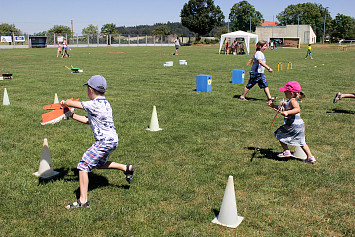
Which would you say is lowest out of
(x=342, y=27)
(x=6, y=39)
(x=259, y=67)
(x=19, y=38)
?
(x=259, y=67)

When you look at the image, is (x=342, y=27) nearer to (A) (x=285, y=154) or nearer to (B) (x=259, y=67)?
(B) (x=259, y=67)

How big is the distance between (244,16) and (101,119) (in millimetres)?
140494

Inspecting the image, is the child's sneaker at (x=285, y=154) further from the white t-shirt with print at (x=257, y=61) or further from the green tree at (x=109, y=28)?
the green tree at (x=109, y=28)

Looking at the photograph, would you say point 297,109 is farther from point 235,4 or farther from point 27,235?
point 235,4

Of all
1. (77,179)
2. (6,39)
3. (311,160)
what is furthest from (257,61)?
(6,39)

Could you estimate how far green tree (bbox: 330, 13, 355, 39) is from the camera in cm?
12076

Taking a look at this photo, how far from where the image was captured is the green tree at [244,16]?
134 metres

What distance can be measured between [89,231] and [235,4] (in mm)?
143983

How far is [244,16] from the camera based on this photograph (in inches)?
5325

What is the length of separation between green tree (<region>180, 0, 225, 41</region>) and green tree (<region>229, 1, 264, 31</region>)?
4096 centimetres

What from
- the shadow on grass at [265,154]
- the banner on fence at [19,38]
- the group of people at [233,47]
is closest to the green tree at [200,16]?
the banner on fence at [19,38]

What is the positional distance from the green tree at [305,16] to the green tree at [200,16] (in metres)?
51.7

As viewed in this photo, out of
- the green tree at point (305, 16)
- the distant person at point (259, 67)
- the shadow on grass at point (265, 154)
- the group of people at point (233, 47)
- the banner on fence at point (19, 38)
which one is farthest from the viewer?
the green tree at point (305, 16)

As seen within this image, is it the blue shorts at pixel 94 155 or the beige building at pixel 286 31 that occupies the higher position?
the beige building at pixel 286 31
